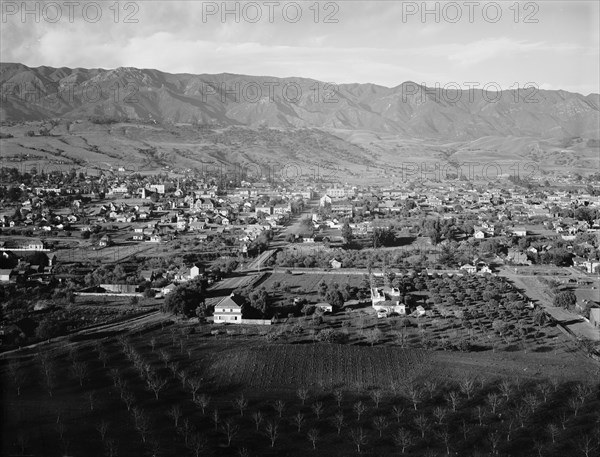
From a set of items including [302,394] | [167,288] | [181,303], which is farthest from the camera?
[167,288]

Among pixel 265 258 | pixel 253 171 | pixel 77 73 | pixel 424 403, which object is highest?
pixel 77 73

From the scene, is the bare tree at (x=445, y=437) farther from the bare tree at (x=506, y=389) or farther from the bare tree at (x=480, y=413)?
the bare tree at (x=506, y=389)

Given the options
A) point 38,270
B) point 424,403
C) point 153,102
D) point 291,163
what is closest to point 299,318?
point 424,403

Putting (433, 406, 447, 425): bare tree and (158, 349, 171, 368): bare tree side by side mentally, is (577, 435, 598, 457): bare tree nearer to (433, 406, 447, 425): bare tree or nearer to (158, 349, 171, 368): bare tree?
(433, 406, 447, 425): bare tree

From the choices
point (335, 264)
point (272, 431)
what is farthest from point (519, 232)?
point (272, 431)

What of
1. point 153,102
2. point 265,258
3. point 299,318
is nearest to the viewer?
point 299,318

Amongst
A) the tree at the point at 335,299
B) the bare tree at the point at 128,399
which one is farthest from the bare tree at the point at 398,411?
the tree at the point at 335,299

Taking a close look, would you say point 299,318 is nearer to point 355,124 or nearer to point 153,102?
point 153,102

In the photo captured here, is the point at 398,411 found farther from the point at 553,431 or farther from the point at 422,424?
the point at 553,431

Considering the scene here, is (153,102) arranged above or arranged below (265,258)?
above
